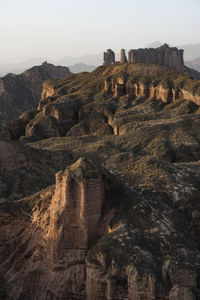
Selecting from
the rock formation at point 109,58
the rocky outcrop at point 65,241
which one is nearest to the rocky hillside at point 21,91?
the rock formation at point 109,58

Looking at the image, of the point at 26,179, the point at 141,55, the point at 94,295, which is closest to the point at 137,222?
the point at 94,295

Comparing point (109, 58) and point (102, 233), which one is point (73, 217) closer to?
point (102, 233)

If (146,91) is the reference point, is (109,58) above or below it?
above

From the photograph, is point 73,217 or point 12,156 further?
point 12,156

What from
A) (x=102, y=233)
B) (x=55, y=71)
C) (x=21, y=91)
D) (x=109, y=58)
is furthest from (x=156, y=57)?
(x=102, y=233)

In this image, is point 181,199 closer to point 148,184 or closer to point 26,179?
point 148,184

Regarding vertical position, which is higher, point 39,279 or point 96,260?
point 96,260

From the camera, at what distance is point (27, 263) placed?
14.9 meters

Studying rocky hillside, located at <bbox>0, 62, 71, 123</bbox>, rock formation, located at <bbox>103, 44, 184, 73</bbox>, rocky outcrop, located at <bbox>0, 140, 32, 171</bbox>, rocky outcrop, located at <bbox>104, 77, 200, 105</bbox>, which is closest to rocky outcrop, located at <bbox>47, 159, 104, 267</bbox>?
rocky outcrop, located at <bbox>0, 140, 32, 171</bbox>

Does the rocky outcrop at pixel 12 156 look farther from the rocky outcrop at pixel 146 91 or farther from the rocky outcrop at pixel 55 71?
the rocky outcrop at pixel 55 71

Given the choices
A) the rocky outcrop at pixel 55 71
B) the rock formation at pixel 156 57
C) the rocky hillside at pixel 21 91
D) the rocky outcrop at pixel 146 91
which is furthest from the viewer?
the rocky outcrop at pixel 55 71

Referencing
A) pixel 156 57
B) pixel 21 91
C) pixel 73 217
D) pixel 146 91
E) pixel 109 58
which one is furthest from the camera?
pixel 156 57

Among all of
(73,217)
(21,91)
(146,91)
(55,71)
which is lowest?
(73,217)

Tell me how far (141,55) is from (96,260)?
119 m
